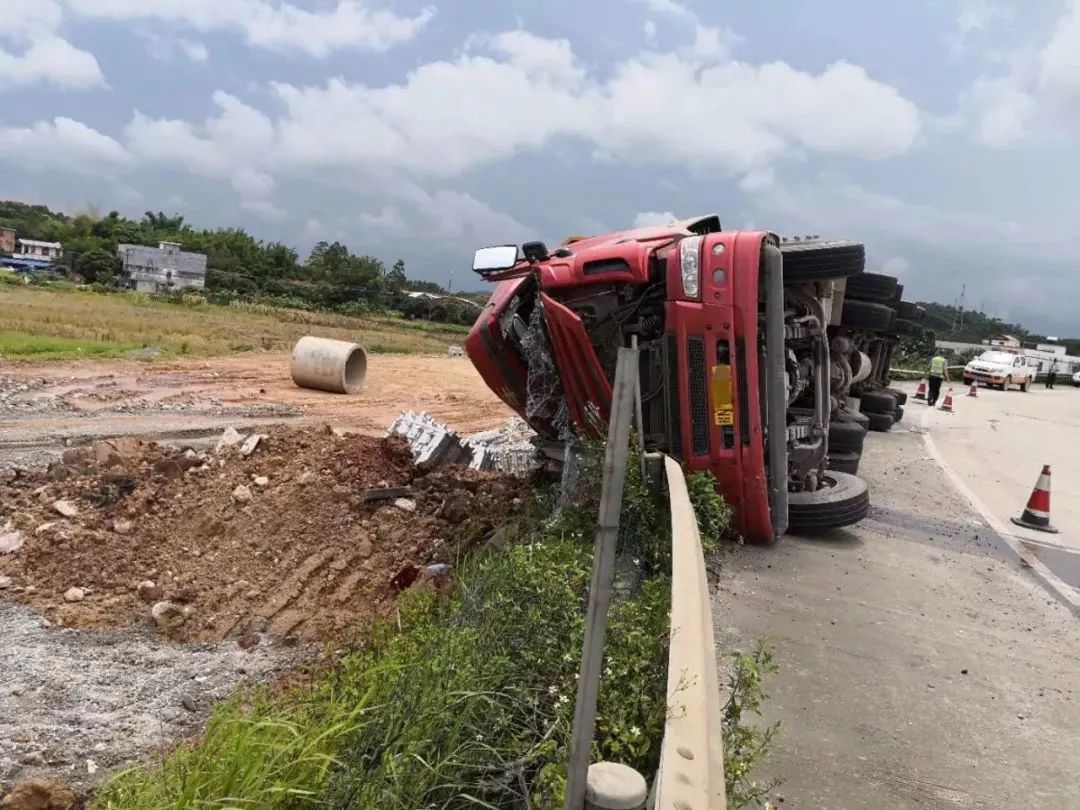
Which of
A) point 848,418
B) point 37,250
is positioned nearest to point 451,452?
point 848,418

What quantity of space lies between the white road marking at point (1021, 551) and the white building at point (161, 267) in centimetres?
5673

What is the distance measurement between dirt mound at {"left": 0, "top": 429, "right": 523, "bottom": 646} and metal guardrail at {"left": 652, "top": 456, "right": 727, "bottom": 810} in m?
2.68

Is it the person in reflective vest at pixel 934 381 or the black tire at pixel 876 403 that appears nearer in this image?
the black tire at pixel 876 403

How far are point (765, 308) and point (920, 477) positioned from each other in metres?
5.57

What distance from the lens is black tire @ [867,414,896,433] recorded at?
13844 mm

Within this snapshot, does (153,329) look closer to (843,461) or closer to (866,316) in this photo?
(866,316)

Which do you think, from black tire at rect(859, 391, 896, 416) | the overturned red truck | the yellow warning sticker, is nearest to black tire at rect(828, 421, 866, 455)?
the overturned red truck

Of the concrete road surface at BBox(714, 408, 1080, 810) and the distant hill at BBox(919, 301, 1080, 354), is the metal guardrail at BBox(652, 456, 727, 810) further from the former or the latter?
the distant hill at BBox(919, 301, 1080, 354)

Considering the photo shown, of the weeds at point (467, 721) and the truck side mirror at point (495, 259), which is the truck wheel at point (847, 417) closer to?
the truck side mirror at point (495, 259)

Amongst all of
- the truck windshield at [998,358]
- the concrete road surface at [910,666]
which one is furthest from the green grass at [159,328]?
the truck windshield at [998,358]

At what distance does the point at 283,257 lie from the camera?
241 ft

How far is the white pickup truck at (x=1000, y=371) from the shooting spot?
3038 cm

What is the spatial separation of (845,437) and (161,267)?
63.2 meters

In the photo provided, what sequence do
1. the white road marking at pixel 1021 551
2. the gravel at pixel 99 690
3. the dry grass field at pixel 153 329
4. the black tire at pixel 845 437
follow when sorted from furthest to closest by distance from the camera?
the dry grass field at pixel 153 329
the black tire at pixel 845 437
the white road marking at pixel 1021 551
the gravel at pixel 99 690
